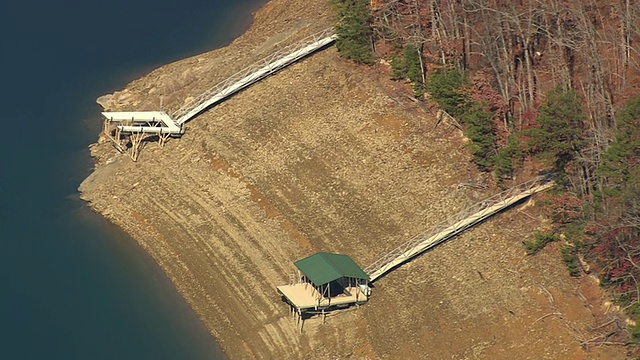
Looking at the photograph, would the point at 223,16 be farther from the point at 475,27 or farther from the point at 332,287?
the point at 332,287

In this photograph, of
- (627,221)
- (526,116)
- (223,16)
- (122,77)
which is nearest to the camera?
(627,221)

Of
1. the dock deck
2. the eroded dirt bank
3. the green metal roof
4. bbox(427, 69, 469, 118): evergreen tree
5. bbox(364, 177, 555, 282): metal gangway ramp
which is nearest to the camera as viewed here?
the eroded dirt bank

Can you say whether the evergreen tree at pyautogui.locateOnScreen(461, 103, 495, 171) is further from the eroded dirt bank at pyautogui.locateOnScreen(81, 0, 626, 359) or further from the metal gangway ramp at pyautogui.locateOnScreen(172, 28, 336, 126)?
the metal gangway ramp at pyautogui.locateOnScreen(172, 28, 336, 126)

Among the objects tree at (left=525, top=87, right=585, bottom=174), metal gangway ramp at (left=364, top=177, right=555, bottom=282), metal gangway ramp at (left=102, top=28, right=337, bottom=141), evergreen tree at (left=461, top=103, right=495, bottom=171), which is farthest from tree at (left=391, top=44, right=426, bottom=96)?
tree at (left=525, top=87, right=585, bottom=174)

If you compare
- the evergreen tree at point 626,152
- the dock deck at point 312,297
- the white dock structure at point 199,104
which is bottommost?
the dock deck at point 312,297

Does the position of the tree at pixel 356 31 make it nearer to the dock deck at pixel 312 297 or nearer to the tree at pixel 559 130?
the tree at pixel 559 130

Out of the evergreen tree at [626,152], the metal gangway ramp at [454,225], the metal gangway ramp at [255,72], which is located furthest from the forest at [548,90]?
the metal gangway ramp at [255,72]

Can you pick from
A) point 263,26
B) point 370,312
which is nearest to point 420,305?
point 370,312
